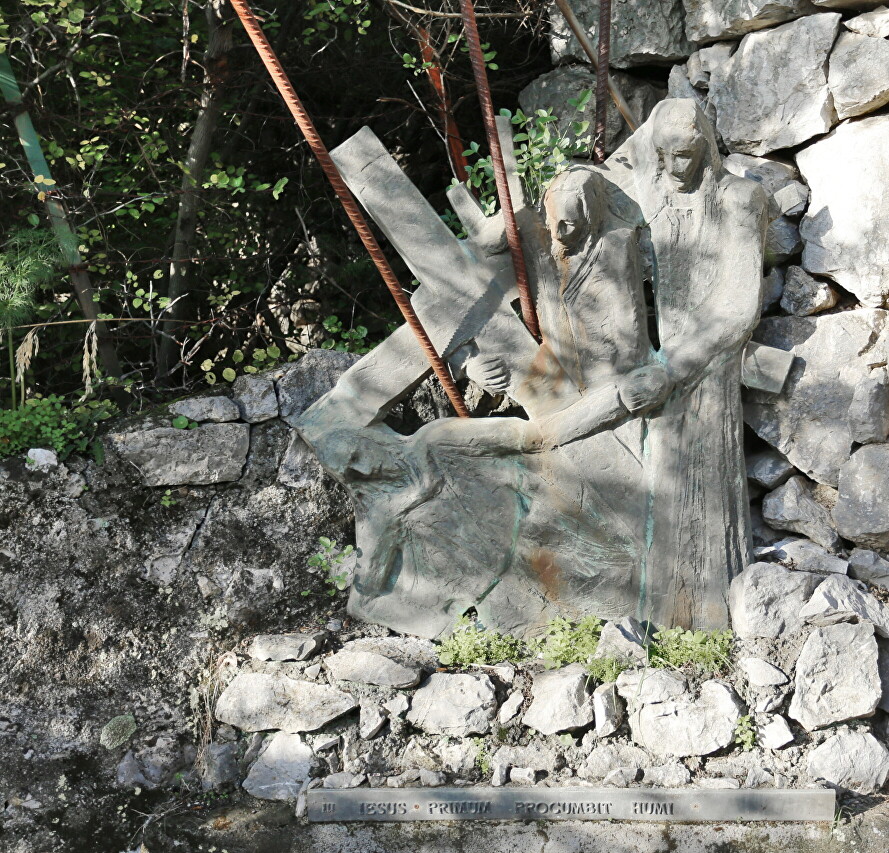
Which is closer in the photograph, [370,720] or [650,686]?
[650,686]

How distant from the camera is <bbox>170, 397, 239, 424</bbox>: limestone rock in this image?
167 inches

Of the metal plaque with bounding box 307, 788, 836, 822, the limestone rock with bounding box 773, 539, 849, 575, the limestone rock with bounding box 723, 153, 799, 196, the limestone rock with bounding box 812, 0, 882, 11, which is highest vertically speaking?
the limestone rock with bounding box 812, 0, 882, 11

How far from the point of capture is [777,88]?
3992 millimetres

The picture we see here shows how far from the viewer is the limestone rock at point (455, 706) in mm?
3529

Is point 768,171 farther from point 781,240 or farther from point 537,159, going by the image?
point 537,159

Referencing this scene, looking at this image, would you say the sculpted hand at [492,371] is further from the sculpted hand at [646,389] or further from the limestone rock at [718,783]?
the limestone rock at [718,783]

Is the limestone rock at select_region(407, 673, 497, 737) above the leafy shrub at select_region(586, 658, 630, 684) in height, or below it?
below

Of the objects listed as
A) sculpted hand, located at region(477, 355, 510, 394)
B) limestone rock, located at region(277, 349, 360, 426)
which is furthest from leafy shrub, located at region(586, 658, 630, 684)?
limestone rock, located at region(277, 349, 360, 426)

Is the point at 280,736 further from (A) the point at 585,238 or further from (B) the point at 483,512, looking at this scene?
(A) the point at 585,238

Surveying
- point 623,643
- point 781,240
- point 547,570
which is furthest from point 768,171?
point 623,643

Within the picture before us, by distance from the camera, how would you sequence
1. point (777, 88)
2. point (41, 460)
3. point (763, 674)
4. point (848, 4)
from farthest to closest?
point (41, 460)
point (777, 88)
point (848, 4)
point (763, 674)

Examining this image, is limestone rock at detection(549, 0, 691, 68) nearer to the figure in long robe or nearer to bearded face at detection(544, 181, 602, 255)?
the figure in long robe

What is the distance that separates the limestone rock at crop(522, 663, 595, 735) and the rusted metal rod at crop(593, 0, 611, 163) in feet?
6.63

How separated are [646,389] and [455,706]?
1.30 metres
